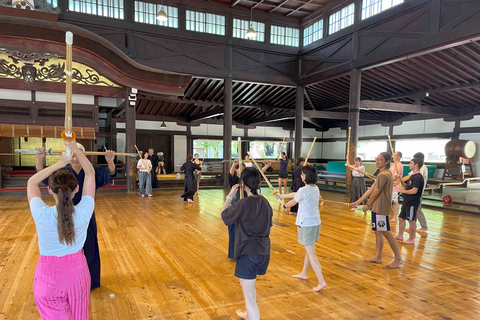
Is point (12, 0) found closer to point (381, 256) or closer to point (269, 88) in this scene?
point (269, 88)

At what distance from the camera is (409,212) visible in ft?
14.0

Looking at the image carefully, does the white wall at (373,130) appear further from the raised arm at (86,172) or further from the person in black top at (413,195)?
the raised arm at (86,172)

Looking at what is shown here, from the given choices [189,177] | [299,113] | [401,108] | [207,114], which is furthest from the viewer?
[207,114]

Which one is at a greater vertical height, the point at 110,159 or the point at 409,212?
the point at 110,159

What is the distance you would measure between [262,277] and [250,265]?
124 cm

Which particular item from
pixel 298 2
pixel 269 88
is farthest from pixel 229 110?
pixel 298 2

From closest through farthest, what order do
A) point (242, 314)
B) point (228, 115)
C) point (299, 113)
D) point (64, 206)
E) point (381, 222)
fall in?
point (64, 206) < point (242, 314) < point (381, 222) < point (228, 115) < point (299, 113)

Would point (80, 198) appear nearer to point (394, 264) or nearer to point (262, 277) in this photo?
point (262, 277)

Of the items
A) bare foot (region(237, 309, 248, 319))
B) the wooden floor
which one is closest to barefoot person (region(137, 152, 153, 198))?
the wooden floor

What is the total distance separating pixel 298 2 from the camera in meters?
9.92

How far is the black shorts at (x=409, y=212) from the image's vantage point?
421 cm

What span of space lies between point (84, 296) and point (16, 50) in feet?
24.5

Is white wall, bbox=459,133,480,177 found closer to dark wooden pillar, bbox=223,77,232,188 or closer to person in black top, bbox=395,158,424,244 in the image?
dark wooden pillar, bbox=223,77,232,188

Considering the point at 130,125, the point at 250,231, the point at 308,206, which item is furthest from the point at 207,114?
the point at 250,231
